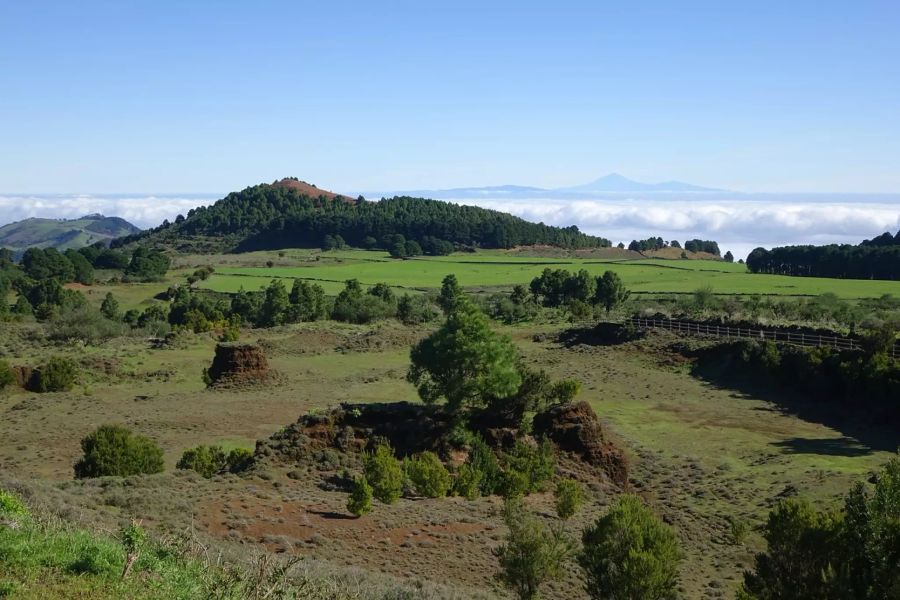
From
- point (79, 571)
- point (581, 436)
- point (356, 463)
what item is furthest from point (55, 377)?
point (79, 571)

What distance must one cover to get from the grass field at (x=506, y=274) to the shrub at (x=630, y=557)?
69.6m

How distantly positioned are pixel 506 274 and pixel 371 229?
177 ft

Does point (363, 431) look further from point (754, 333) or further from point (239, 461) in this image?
point (754, 333)

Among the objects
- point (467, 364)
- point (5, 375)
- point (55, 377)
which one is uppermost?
point (467, 364)

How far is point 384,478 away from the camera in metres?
25.0

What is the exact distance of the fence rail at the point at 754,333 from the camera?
47.9m

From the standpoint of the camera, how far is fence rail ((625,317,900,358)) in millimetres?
47906

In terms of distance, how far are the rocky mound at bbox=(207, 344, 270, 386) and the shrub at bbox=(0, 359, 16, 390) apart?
10.4 metres

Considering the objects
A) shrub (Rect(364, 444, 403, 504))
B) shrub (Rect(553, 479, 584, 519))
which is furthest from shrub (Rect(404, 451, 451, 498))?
shrub (Rect(553, 479, 584, 519))

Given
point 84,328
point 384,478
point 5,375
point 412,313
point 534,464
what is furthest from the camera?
point 412,313

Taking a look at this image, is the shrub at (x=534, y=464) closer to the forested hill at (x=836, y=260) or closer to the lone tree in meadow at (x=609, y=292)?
the lone tree in meadow at (x=609, y=292)

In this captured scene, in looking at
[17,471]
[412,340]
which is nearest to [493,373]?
[17,471]

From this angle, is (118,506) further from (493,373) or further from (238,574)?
(493,373)

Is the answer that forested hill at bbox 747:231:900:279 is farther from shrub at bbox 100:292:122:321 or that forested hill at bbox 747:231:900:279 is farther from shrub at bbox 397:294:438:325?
shrub at bbox 100:292:122:321
